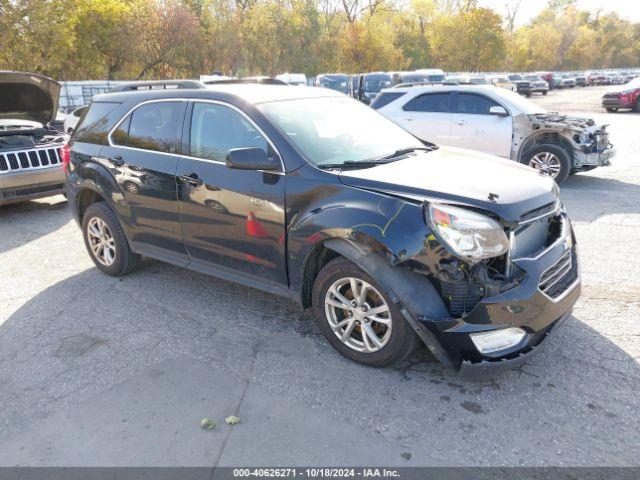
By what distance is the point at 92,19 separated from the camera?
94.1 ft

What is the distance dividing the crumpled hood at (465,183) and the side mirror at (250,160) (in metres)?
0.54

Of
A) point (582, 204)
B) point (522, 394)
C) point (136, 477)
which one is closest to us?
point (136, 477)

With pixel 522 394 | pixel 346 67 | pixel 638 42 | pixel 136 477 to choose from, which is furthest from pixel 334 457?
pixel 638 42

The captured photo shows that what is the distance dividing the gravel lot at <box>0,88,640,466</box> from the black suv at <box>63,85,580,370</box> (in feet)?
0.97

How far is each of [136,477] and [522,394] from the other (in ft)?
7.28

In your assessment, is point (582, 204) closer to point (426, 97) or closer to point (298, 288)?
point (426, 97)

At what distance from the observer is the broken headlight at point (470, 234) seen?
9.46 ft

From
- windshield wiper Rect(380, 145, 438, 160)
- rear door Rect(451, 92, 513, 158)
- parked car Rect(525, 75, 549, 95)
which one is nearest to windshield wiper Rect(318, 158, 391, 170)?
windshield wiper Rect(380, 145, 438, 160)

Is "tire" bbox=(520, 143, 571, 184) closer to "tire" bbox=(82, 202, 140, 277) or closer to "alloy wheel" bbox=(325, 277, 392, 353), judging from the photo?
"alloy wheel" bbox=(325, 277, 392, 353)

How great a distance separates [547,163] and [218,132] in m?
6.61

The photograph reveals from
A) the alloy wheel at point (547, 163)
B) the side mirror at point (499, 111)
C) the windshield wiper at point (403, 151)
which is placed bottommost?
the alloy wheel at point (547, 163)

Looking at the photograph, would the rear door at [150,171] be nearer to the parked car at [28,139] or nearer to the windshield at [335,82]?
the parked car at [28,139]

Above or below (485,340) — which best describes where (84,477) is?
below

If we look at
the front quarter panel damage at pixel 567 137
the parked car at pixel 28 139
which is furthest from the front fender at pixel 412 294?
the front quarter panel damage at pixel 567 137
